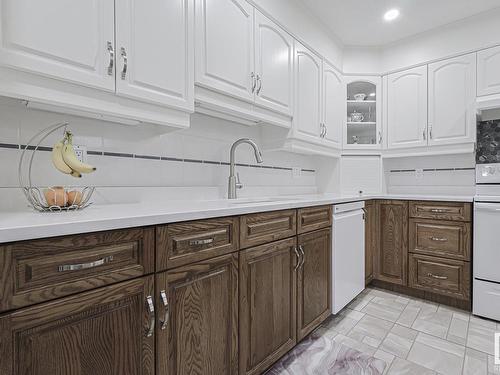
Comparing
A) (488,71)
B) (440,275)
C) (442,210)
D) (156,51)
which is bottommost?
(440,275)

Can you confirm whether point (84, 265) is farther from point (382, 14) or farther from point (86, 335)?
point (382, 14)

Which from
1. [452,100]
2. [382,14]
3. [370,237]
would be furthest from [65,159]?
[452,100]

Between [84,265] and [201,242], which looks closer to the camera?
[84,265]

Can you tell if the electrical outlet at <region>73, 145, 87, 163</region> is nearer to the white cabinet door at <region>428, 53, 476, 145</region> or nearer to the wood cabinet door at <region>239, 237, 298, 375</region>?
the wood cabinet door at <region>239, 237, 298, 375</region>

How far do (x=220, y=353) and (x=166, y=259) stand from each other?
50cm

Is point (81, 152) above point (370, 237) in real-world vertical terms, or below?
above

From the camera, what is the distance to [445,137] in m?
2.58

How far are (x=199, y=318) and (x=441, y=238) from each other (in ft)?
7.12

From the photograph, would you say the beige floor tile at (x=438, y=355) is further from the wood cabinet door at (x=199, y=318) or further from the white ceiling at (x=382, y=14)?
the white ceiling at (x=382, y=14)

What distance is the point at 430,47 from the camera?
8.76 feet

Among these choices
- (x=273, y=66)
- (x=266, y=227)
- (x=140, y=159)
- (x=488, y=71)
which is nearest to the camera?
(x=266, y=227)

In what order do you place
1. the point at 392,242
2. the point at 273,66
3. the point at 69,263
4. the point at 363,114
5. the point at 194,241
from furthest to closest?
the point at 363,114 → the point at 392,242 → the point at 273,66 → the point at 194,241 → the point at 69,263

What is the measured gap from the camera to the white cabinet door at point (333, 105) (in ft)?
8.44

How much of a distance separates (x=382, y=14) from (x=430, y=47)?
67 centimetres
